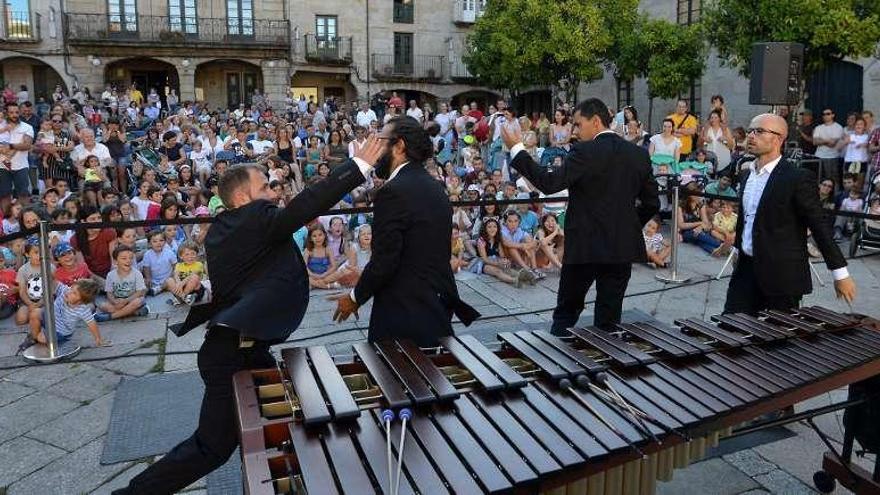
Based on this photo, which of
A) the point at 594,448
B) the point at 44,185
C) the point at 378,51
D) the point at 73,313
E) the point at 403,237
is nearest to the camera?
the point at 594,448

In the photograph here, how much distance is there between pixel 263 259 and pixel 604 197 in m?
2.21

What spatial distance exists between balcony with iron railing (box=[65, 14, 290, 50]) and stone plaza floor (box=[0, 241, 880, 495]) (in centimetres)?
2582

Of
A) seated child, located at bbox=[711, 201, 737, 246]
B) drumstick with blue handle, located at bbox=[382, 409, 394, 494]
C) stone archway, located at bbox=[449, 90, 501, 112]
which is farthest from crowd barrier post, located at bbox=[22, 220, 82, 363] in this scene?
stone archway, located at bbox=[449, 90, 501, 112]

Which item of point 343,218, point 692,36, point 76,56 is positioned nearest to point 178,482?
point 343,218

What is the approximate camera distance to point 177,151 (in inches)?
540

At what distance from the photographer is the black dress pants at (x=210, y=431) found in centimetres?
291

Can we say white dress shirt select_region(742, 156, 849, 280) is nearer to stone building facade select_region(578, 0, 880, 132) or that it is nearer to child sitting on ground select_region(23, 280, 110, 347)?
child sitting on ground select_region(23, 280, 110, 347)

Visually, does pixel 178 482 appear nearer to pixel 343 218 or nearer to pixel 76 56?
pixel 343 218

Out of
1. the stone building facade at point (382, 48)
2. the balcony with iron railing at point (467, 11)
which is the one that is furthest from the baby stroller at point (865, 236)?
the balcony with iron railing at point (467, 11)

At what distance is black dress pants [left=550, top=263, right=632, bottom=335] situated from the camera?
4453mm

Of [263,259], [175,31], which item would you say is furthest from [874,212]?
[175,31]

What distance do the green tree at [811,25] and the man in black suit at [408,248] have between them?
469 inches

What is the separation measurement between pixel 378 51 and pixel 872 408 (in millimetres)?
31616

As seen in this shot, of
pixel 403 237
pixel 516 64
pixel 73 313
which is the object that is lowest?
pixel 73 313
